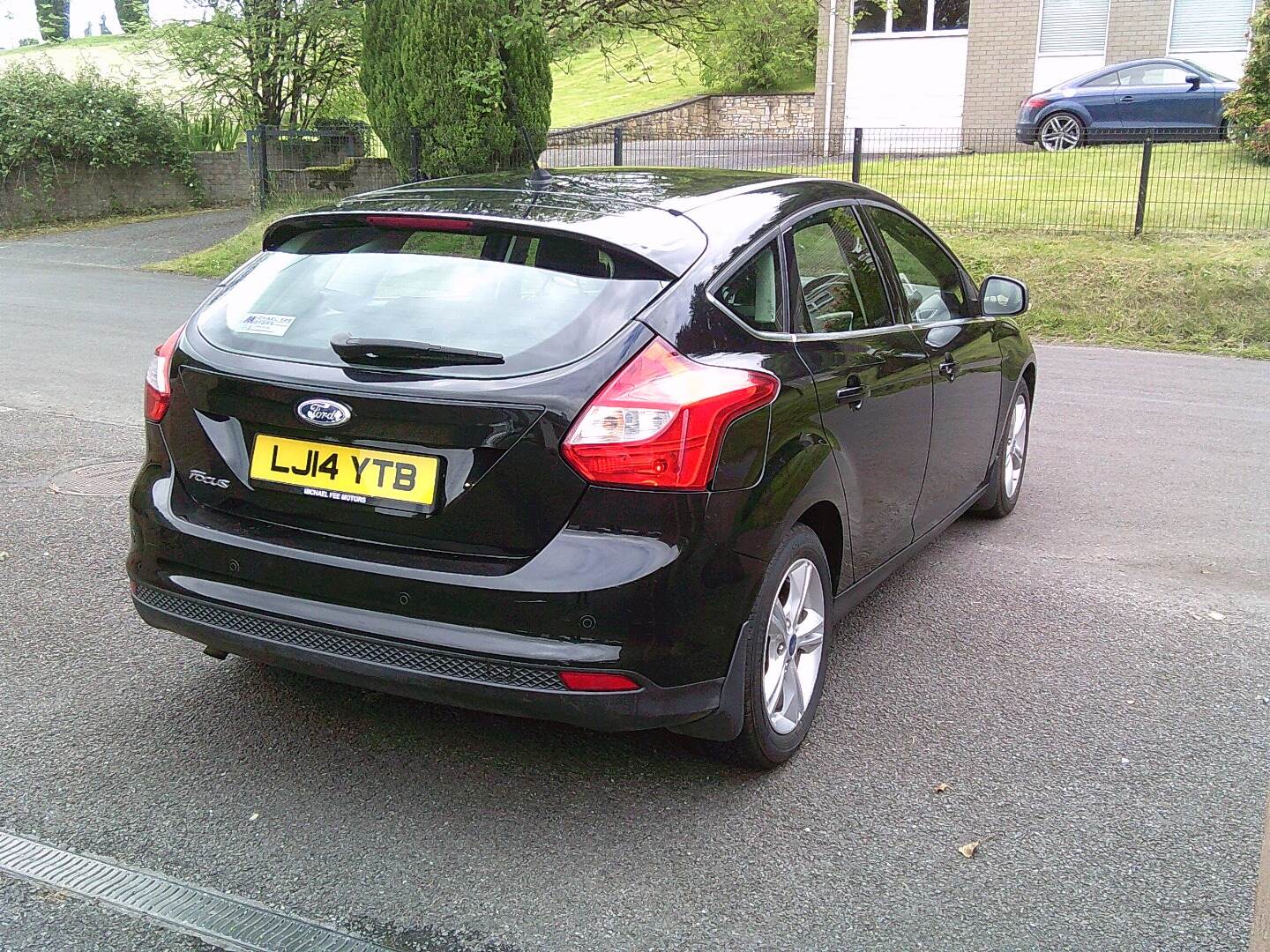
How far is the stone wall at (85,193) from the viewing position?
2220 centimetres

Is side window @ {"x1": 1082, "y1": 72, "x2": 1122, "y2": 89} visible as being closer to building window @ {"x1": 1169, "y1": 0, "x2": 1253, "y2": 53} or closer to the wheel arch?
building window @ {"x1": 1169, "y1": 0, "x2": 1253, "y2": 53}

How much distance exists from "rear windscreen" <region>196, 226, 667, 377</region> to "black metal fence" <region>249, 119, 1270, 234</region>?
431 inches

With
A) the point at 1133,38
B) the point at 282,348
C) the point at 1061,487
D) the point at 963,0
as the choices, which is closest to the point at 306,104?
the point at 963,0

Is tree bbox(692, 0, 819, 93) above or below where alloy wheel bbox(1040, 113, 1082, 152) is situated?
above

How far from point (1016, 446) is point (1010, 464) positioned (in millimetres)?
135

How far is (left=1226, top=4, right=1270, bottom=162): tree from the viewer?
17.7m

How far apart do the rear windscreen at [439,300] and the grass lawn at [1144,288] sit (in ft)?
32.0

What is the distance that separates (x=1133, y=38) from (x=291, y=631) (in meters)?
25.3

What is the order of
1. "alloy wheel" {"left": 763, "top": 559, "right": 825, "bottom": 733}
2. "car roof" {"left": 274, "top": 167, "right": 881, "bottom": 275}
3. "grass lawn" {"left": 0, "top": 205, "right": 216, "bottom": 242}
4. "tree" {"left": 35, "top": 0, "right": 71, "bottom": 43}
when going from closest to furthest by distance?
"car roof" {"left": 274, "top": 167, "right": 881, "bottom": 275}
"alloy wheel" {"left": 763, "top": 559, "right": 825, "bottom": 733}
"grass lawn" {"left": 0, "top": 205, "right": 216, "bottom": 242}
"tree" {"left": 35, "top": 0, "right": 71, "bottom": 43}

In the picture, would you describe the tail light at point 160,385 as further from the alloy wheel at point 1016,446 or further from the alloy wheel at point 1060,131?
the alloy wheel at point 1060,131

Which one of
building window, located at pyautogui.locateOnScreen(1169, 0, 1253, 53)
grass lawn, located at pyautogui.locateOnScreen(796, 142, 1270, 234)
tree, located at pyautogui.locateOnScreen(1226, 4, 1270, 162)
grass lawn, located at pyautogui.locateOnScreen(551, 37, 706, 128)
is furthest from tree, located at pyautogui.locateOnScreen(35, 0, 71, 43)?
tree, located at pyautogui.locateOnScreen(1226, 4, 1270, 162)

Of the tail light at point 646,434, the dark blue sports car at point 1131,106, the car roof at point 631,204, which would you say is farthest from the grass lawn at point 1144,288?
the tail light at point 646,434

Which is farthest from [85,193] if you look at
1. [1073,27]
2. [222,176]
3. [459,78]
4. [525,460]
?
[525,460]

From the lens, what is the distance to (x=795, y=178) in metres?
4.26
